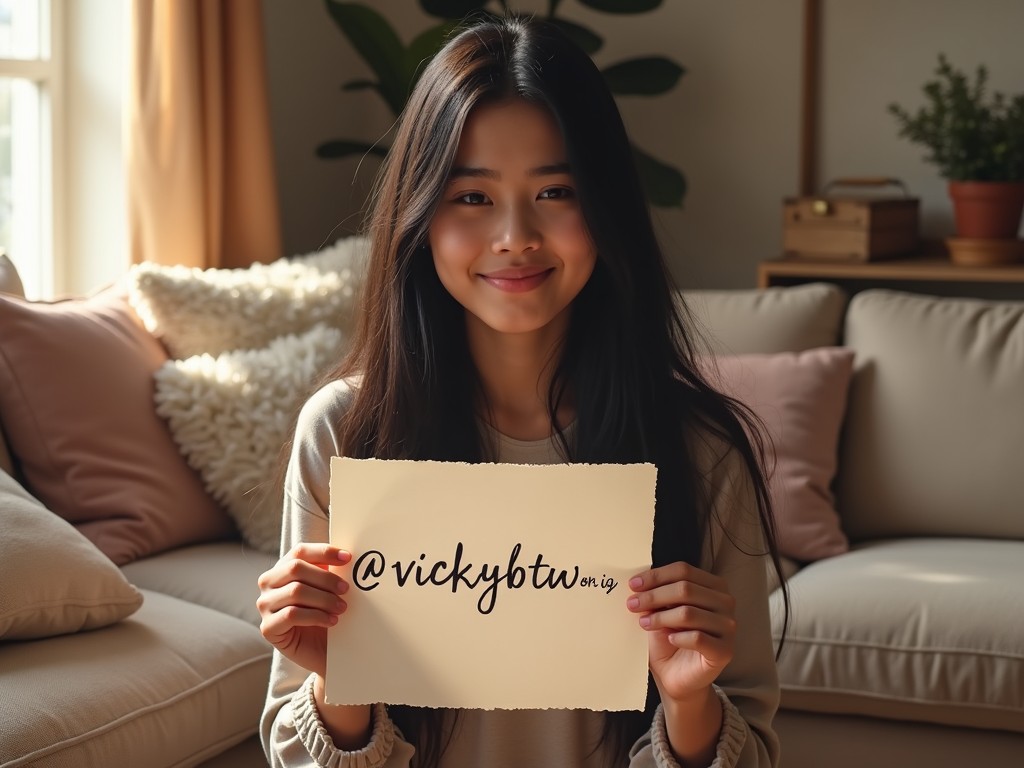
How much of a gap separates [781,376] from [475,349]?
1216 mm

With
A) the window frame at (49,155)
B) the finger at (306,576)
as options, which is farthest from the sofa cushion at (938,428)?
the window frame at (49,155)

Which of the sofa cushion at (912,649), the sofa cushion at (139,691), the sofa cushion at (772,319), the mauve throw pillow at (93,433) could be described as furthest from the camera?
the sofa cushion at (772,319)

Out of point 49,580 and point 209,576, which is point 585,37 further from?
point 49,580

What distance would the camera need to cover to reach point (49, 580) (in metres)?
1.63

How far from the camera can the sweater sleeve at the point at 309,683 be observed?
44.7 inches

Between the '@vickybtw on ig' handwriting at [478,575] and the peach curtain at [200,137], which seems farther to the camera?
the peach curtain at [200,137]

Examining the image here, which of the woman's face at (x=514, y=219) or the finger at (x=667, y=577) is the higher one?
the woman's face at (x=514, y=219)

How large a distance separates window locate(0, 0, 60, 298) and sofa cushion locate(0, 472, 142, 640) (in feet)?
4.24

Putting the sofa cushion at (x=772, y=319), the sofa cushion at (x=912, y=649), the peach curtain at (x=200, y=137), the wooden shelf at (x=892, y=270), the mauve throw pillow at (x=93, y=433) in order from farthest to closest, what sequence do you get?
1. the wooden shelf at (x=892, y=270)
2. the peach curtain at (x=200, y=137)
3. the sofa cushion at (x=772, y=319)
4. the mauve throw pillow at (x=93, y=433)
5. the sofa cushion at (x=912, y=649)

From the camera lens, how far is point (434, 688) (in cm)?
105

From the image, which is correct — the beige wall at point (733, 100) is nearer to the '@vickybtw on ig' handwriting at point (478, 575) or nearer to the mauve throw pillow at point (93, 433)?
the mauve throw pillow at point (93, 433)

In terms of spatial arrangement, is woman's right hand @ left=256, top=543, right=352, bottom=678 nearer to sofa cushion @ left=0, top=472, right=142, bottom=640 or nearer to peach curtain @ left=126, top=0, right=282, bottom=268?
sofa cushion @ left=0, top=472, right=142, bottom=640

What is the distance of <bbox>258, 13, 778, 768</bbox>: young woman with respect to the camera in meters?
1.18

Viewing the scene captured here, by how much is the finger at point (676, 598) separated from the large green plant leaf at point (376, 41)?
2.40m
